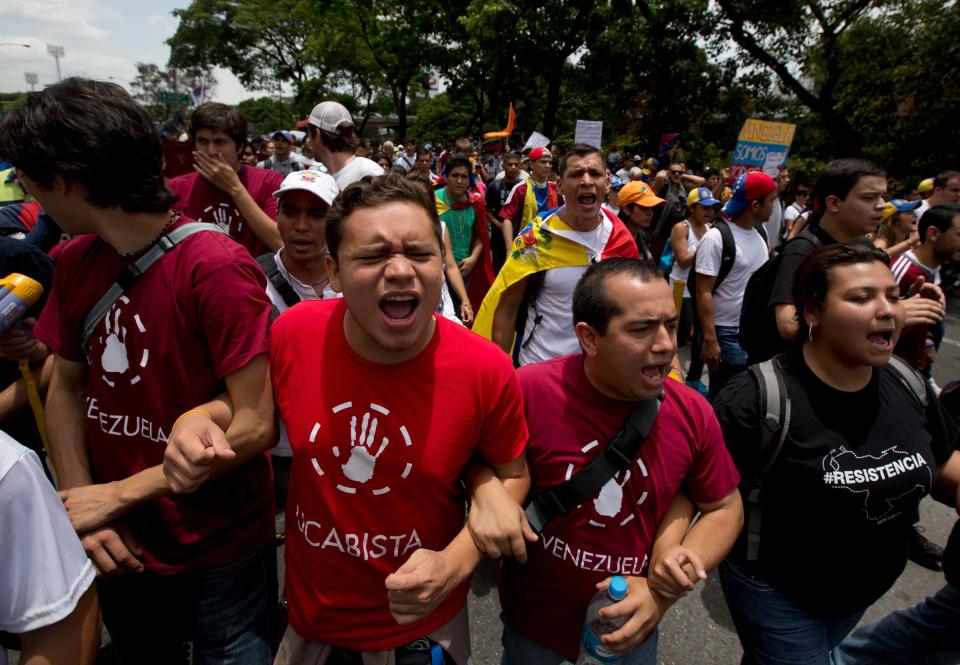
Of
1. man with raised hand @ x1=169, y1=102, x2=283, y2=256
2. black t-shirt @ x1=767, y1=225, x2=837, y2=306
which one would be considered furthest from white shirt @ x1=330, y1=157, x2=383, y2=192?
black t-shirt @ x1=767, y1=225, x2=837, y2=306

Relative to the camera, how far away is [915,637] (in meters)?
2.07

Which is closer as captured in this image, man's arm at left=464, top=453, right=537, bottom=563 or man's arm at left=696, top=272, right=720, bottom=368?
man's arm at left=464, top=453, right=537, bottom=563

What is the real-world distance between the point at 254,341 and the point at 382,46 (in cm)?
3144

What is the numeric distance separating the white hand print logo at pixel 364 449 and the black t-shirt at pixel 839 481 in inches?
45.7

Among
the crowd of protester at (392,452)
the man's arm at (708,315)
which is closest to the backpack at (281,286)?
the crowd of protester at (392,452)

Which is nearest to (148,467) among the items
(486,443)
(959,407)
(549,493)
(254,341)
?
(254,341)

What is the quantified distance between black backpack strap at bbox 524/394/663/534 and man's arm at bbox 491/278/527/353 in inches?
59.6

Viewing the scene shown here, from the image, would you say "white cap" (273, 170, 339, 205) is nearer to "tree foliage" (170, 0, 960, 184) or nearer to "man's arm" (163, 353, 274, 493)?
"man's arm" (163, 353, 274, 493)

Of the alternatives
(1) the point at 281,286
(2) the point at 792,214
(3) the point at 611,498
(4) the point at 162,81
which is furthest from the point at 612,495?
(4) the point at 162,81

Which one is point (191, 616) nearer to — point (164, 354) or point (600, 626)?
point (164, 354)

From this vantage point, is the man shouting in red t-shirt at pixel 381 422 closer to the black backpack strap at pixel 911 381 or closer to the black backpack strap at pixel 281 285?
the black backpack strap at pixel 281 285

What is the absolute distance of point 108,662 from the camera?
246cm

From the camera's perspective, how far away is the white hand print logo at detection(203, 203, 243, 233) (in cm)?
297

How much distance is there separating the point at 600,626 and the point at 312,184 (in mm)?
1867
